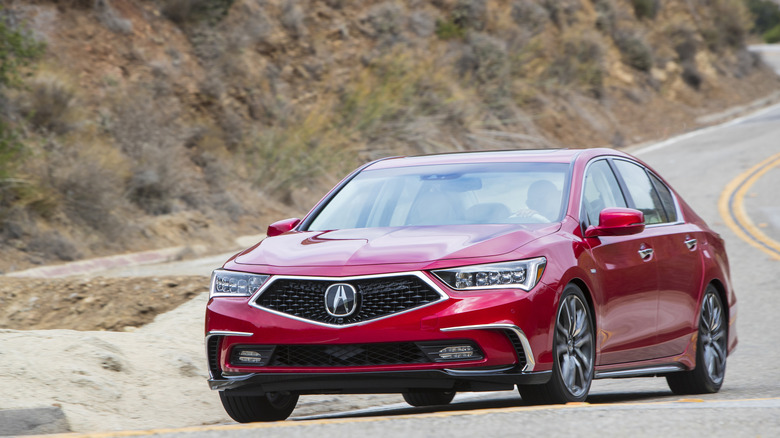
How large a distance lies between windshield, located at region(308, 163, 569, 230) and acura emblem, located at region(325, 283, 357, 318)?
45.6 inches

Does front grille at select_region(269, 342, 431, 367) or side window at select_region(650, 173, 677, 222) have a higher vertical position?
side window at select_region(650, 173, 677, 222)

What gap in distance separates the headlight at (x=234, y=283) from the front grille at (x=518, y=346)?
50.6 inches

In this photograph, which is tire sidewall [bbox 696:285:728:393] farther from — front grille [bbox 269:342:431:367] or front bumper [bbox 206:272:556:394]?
front grille [bbox 269:342:431:367]

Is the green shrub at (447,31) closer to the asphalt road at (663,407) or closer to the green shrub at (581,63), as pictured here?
the green shrub at (581,63)

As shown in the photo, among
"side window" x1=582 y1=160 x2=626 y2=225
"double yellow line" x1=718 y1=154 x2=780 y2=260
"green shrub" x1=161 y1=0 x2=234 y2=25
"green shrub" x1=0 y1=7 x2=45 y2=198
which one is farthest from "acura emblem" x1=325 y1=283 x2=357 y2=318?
"green shrub" x1=161 y1=0 x2=234 y2=25

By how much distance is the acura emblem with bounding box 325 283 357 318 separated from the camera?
19.3 ft

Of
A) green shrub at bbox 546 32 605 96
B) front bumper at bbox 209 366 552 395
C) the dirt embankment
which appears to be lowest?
green shrub at bbox 546 32 605 96

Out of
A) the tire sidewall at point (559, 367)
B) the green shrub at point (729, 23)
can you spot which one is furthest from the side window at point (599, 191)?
the green shrub at point (729, 23)

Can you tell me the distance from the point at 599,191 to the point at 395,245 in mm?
1765

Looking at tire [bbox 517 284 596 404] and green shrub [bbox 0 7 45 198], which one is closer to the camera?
tire [bbox 517 284 596 404]

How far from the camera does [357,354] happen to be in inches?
234

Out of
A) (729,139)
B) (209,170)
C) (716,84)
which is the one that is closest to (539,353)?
(209,170)

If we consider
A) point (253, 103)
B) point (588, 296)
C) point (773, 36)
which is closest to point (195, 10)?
point (253, 103)

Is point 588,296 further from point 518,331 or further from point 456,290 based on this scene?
point 456,290
